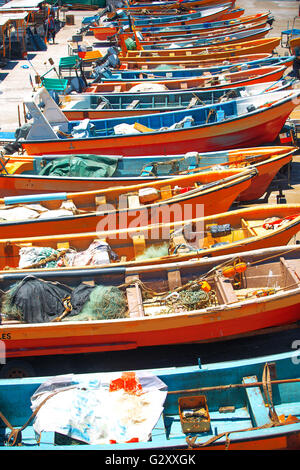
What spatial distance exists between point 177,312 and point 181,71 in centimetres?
1239

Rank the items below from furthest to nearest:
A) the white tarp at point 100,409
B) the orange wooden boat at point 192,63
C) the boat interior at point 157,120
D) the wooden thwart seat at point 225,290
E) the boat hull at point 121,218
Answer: the orange wooden boat at point 192,63 < the boat interior at point 157,120 < the boat hull at point 121,218 < the wooden thwart seat at point 225,290 < the white tarp at point 100,409

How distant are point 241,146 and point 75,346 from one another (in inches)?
309

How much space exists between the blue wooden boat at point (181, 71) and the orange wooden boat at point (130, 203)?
25.4 feet

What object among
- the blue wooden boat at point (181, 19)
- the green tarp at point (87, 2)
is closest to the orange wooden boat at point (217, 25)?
the blue wooden boat at point (181, 19)

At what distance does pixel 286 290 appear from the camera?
8.11m

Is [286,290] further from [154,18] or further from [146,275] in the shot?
[154,18]

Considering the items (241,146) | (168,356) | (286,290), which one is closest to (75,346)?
(168,356)

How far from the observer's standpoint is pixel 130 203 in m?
10.6

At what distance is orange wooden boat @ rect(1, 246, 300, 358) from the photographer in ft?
24.8

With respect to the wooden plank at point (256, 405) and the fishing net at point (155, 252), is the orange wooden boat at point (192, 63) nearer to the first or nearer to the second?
the fishing net at point (155, 252)

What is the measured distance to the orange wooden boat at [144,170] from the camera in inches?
449

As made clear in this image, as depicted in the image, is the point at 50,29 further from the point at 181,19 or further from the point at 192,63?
the point at 192,63

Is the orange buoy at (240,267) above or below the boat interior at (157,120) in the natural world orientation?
below

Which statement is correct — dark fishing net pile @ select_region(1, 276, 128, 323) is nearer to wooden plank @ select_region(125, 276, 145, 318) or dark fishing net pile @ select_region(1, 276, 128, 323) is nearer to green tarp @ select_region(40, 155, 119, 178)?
wooden plank @ select_region(125, 276, 145, 318)
